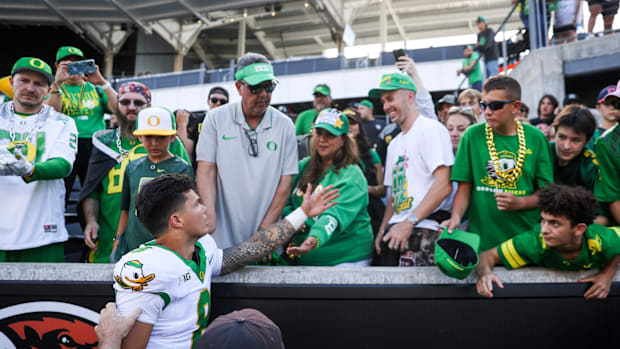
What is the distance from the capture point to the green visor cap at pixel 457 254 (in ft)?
7.39

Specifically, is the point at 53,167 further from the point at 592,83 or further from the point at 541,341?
the point at 592,83

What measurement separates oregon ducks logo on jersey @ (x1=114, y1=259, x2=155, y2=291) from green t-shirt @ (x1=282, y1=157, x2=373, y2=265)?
1.13 m

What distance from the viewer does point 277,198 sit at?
2.99 m

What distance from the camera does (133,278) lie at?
5.97ft

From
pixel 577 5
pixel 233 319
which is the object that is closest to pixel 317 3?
pixel 577 5

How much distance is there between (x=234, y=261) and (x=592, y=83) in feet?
27.8

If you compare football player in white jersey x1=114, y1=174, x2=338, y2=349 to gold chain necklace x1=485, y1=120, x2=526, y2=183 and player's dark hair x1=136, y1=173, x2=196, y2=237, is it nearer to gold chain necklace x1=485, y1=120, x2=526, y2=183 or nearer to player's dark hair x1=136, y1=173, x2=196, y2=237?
player's dark hair x1=136, y1=173, x2=196, y2=237

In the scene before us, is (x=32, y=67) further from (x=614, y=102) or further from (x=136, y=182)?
(x=614, y=102)

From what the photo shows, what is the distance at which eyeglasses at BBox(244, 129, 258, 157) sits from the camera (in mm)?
3008

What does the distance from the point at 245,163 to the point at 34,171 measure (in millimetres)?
1400

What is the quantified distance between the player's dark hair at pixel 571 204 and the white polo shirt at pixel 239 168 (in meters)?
1.70

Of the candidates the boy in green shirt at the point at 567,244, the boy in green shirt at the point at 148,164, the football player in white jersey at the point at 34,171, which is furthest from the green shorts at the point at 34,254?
the boy in green shirt at the point at 567,244

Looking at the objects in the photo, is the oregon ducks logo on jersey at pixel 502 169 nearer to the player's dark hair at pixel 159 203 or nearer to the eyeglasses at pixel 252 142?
the eyeglasses at pixel 252 142

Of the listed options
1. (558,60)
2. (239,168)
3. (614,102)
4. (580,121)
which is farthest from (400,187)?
(558,60)
